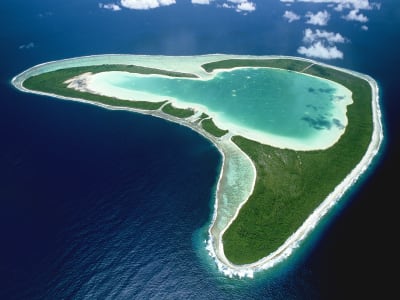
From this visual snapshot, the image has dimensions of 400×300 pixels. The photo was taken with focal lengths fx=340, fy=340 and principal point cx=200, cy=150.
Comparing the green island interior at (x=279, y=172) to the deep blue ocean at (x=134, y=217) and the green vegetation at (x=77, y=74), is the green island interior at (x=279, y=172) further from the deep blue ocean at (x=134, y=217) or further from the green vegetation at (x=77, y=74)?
the deep blue ocean at (x=134, y=217)

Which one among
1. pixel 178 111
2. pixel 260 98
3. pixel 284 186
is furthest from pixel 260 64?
pixel 284 186

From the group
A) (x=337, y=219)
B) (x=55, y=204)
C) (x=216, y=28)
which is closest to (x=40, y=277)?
(x=55, y=204)

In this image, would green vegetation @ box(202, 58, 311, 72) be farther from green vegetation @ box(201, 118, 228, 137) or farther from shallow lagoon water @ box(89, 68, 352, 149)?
green vegetation @ box(201, 118, 228, 137)

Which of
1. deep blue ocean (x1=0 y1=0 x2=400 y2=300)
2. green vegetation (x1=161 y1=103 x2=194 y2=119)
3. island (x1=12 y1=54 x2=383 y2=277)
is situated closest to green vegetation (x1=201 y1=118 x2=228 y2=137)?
island (x1=12 y1=54 x2=383 y2=277)

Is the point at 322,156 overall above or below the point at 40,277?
below

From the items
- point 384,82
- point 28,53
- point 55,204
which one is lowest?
point 384,82

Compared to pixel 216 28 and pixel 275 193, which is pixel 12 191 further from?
pixel 216 28

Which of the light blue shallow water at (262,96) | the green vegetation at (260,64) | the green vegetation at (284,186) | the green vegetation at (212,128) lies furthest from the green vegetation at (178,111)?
the green vegetation at (260,64)

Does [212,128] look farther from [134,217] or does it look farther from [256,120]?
[134,217]
